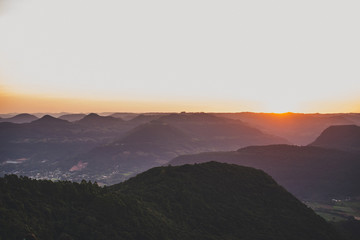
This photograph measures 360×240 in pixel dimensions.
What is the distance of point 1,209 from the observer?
3831 cm

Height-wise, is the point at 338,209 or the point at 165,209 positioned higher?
the point at 165,209

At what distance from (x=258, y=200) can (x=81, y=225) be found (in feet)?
178

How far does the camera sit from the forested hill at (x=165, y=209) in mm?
43594

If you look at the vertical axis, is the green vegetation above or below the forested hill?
below

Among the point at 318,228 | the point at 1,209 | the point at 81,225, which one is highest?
the point at 1,209

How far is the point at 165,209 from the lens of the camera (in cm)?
Answer: 6775

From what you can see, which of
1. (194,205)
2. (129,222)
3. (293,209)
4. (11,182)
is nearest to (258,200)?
(293,209)

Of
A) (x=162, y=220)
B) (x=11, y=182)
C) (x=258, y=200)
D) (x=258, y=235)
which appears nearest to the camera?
(x=11, y=182)

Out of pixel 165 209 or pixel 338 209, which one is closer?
pixel 165 209

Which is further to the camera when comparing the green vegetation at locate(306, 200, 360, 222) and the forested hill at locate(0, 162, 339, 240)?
the green vegetation at locate(306, 200, 360, 222)

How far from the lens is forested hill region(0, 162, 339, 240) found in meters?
43.6

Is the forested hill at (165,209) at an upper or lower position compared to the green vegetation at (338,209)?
upper

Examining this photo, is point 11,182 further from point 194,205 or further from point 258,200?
point 258,200

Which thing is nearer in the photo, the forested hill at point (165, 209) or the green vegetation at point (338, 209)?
the forested hill at point (165, 209)
